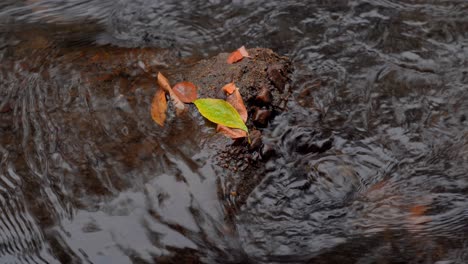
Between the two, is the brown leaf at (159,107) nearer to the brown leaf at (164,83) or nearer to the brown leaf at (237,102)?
the brown leaf at (164,83)

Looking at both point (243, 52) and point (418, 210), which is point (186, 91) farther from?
point (418, 210)

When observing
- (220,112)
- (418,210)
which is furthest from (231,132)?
(418,210)

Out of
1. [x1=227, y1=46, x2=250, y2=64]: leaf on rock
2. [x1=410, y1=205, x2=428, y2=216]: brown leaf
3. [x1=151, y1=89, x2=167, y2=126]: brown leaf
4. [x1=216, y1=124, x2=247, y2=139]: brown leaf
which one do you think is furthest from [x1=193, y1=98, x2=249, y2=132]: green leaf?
[x1=410, y1=205, x2=428, y2=216]: brown leaf

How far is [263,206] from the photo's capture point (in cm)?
310

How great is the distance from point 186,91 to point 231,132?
539 mm

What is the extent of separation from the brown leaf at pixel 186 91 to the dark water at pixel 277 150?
22 cm

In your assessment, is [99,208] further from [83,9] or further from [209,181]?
[83,9]

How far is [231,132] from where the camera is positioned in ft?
11.1

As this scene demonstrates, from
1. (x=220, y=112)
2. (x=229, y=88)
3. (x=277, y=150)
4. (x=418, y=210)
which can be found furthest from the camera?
(x=229, y=88)

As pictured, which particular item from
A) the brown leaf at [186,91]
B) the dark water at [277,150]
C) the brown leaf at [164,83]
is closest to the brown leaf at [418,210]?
the dark water at [277,150]

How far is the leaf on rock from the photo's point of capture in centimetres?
385

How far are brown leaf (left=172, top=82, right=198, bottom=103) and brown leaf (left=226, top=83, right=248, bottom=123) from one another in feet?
0.87

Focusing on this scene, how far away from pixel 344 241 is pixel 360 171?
53 centimetres

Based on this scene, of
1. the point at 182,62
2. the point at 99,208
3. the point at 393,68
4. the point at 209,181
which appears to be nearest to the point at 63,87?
the point at 182,62
